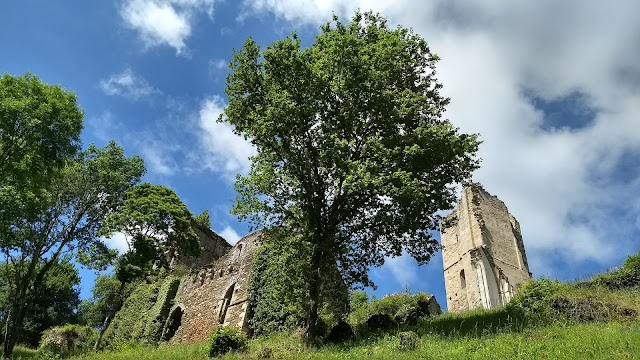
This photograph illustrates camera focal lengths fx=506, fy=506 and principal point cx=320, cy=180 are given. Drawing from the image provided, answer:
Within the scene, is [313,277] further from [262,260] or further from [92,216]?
[92,216]

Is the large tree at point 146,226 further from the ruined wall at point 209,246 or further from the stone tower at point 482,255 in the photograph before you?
the stone tower at point 482,255

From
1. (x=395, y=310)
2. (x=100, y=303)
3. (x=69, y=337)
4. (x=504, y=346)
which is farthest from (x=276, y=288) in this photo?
(x=100, y=303)

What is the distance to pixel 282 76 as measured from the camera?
16.2 m

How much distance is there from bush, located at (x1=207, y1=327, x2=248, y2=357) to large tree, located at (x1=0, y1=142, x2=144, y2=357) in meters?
11.4

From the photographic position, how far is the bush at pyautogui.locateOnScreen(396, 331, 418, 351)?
12.3m

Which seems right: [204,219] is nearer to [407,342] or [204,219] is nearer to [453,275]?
[453,275]

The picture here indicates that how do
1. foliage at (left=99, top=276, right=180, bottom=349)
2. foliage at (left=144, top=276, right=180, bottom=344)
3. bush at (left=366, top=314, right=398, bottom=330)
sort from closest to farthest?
1. bush at (left=366, top=314, right=398, bottom=330)
2. foliage at (left=144, top=276, right=180, bottom=344)
3. foliage at (left=99, top=276, right=180, bottom=349)

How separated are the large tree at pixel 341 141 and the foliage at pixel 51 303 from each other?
28550mm

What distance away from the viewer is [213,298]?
24.4m

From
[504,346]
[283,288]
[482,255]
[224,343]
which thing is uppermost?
[482,255]

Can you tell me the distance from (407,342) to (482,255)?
1627 centimetres

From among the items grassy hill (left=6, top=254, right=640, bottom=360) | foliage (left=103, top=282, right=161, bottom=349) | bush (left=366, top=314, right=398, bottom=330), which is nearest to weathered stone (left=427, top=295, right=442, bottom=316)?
grassy hill (left=6, top=254, right=640, bottom=360)

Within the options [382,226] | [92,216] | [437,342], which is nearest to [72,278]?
[92,216]

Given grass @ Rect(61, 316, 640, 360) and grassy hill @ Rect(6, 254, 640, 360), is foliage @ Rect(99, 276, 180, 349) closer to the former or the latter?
grassy hill @ Rect(6, 254, 640, 360)
